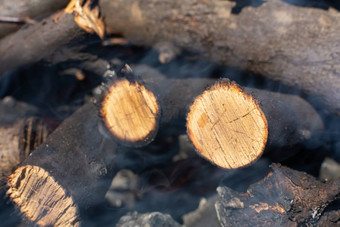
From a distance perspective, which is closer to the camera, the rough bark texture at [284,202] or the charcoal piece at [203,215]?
the rough bark texture at [284,202]

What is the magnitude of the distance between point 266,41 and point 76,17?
5.14 feet

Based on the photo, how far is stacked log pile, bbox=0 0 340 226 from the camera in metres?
1.74

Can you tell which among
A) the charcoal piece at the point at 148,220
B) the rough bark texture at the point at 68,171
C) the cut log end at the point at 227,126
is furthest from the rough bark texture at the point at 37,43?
the charcoal piece at the point at 148,220

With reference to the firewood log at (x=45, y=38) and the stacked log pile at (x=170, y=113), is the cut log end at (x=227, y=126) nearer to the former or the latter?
the stacked log pile at (x=170, y=113)

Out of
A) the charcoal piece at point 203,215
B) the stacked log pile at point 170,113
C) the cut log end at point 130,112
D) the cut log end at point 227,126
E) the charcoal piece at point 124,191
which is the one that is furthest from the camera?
the charcoal piece at point 124,191

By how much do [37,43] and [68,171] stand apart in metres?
1.34

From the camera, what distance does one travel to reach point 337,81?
6.87 ft

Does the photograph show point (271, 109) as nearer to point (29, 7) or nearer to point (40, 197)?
point (40, 197)

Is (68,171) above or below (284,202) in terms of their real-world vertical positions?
above

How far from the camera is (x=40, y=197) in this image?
1.81 m

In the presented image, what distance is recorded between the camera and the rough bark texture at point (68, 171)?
71.5 inches

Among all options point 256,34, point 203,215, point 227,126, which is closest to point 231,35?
point 256,34

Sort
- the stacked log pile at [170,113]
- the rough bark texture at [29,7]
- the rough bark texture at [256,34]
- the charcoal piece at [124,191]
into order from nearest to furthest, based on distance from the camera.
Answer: the stacked log pile at [170,113] < the rough bark texture at [256,34] < the charcoal piece at [124,191] < the rough bark texture at [29,7]

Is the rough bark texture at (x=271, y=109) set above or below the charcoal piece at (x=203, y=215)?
above
